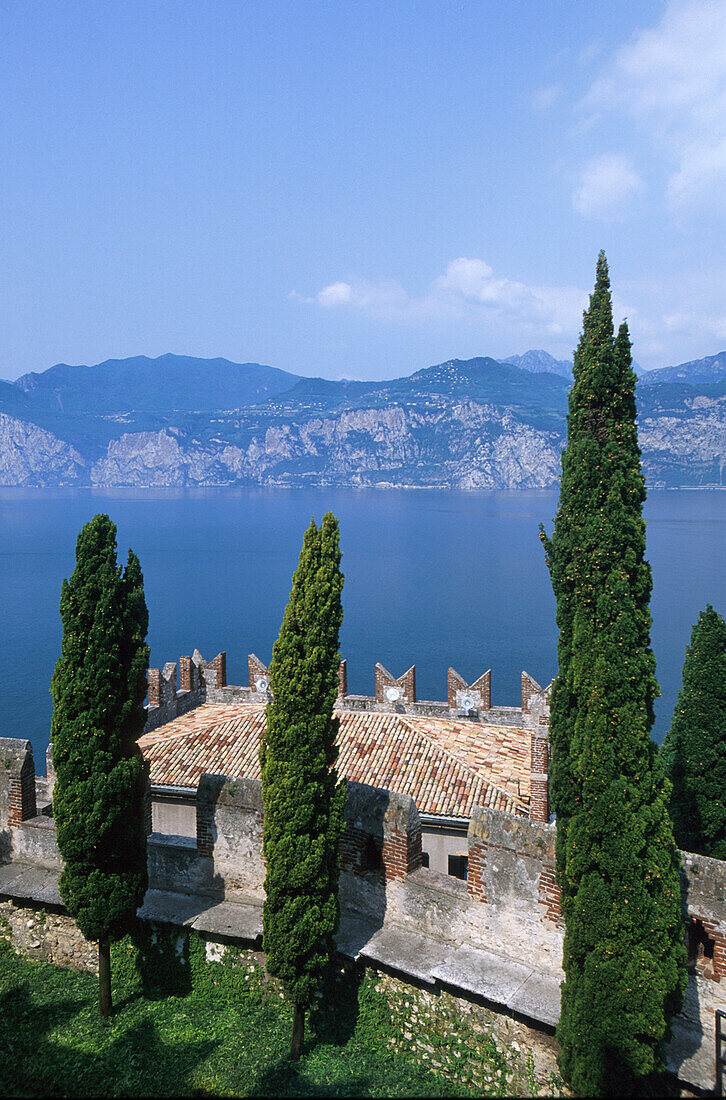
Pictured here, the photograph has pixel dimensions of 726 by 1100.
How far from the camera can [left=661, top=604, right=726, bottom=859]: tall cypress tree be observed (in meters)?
16.5

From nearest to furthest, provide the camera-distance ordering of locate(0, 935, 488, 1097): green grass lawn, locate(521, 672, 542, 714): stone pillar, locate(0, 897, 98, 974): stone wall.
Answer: locate(0, 935, 488, 1097): green grass lawn
locate(0, 897, 98, 974): stone wall
locate(521, 672, 542, 714): stone pillar

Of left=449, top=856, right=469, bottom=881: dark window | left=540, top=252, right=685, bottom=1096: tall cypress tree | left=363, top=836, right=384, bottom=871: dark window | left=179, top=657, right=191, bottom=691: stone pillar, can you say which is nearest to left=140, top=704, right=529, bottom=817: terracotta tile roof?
left=449, top=856, right=469, bottom=881: dark window

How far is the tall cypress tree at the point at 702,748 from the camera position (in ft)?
54.1

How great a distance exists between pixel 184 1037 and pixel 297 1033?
1.81 meters

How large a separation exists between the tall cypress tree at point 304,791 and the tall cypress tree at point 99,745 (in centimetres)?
234

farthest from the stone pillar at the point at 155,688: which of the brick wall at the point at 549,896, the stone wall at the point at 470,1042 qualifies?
the brick wall at the point at 549,896

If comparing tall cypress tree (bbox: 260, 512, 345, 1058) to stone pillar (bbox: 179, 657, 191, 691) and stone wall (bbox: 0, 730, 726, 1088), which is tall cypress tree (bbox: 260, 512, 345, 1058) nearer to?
stone wall (bbox: 0, 730, 726, 1088)

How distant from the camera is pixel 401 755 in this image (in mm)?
21469

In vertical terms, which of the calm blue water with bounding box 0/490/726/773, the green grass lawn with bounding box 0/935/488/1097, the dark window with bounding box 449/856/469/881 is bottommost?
the calm blue water with bounding box 0/490/726/773

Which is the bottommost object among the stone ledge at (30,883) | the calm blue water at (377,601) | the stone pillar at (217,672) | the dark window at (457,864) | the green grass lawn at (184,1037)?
the calm blue water at (377,601)

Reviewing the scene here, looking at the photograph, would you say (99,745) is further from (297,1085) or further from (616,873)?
(616,873)

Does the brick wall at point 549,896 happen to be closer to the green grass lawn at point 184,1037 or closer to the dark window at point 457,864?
the green grass lawn at point 184,1037

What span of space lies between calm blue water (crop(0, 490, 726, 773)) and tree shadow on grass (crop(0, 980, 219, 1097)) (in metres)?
30.3

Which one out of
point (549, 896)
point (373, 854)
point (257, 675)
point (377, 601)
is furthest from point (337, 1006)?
point (377, 601)
